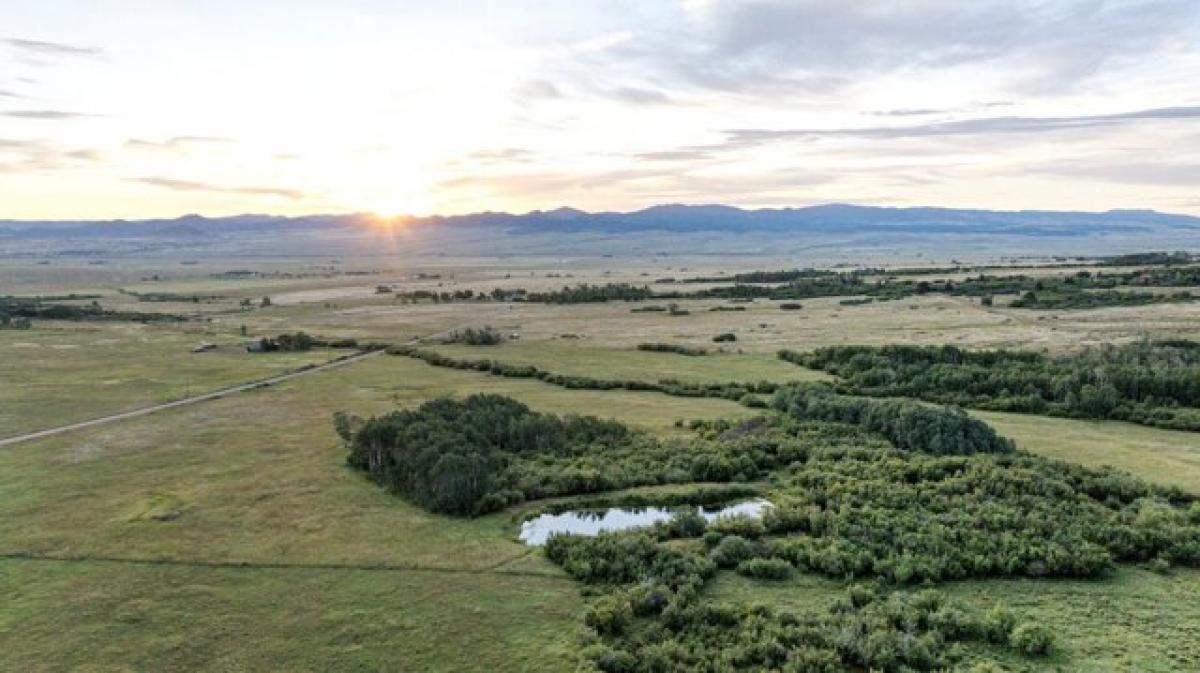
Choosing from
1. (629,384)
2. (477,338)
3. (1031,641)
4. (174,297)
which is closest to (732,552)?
(1031,641)

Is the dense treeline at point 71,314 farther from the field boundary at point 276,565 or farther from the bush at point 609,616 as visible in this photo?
the bush at point 609,616

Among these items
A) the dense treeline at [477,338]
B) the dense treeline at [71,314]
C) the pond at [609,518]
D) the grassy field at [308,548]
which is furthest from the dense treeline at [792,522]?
the dense treeline at [71,314]

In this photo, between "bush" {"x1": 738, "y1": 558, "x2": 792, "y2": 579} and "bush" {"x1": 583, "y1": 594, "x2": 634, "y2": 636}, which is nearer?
"bush" {"x1": 583, "y1": 594, "x2": 634, "y2": 636}

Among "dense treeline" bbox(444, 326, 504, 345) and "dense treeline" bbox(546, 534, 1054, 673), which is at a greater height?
"dense treeline" bbox(444, 326, 504, 345)

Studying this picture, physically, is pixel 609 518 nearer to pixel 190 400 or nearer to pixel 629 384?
pixel 629 384

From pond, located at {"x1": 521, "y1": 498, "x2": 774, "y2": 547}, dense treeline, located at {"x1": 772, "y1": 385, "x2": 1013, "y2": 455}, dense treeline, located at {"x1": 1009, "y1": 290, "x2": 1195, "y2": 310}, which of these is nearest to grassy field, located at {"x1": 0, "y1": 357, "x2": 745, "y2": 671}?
pond, located at {"x1": 521, "y1": 498, "x2": 774, "y2": 547}

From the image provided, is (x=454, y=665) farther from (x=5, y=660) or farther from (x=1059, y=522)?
(x=1059, y=522)

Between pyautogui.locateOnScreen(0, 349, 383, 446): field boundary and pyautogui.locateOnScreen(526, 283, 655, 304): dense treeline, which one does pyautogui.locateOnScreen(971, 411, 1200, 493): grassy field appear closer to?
pyautogui.locateOnScreen(0, 349, 383, 446): field boundary
